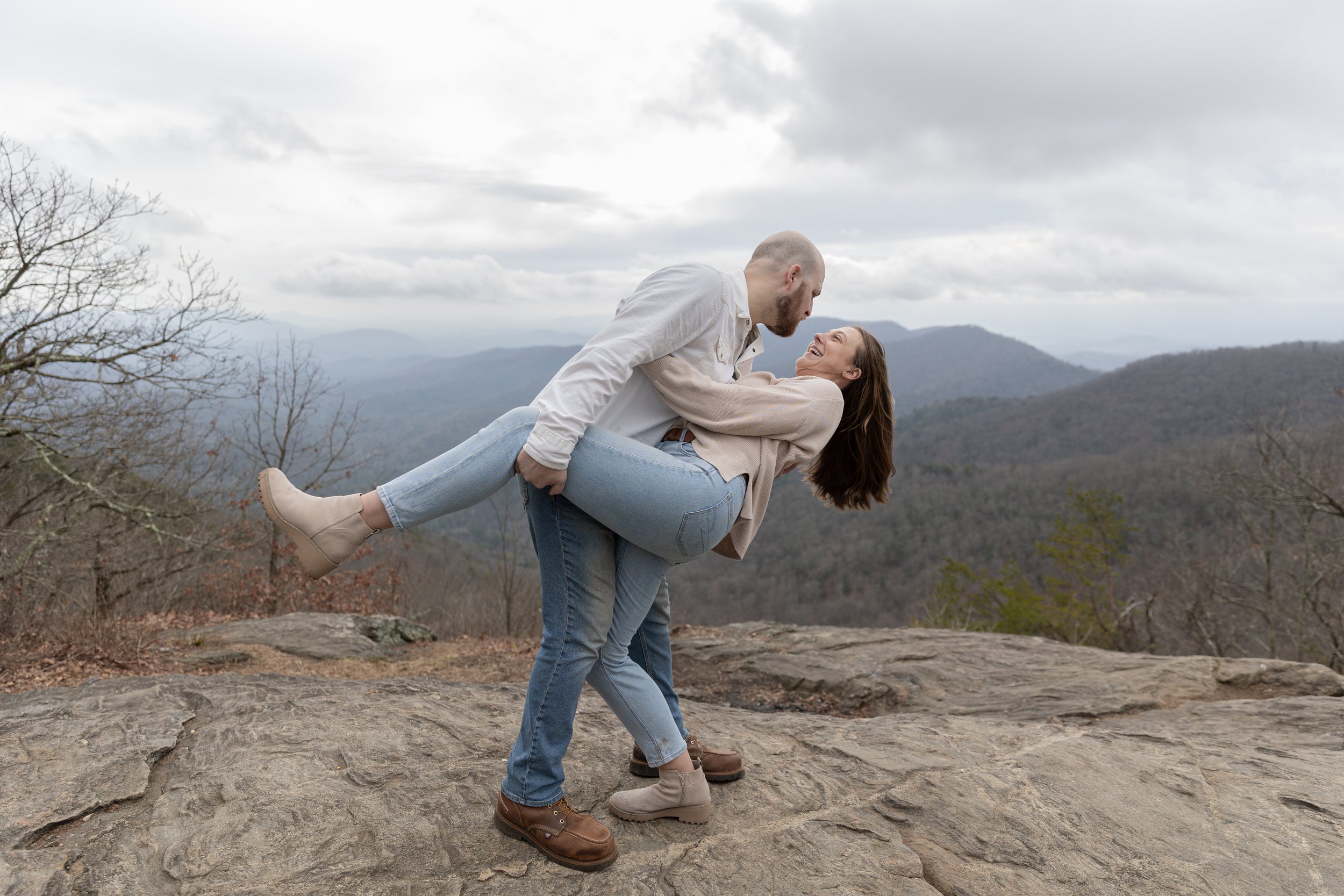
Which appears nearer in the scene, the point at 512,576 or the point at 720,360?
the point at 720,360

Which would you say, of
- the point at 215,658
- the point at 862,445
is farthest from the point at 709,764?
the point at 215,658

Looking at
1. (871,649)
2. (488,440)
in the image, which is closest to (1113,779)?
(488,440)

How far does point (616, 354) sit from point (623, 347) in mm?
26

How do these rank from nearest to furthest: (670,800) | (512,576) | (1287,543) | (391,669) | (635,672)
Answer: (635,672)
(670,800)
(391,669)
(512,576)
(1287,543)

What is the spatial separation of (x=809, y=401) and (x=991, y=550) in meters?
51.4

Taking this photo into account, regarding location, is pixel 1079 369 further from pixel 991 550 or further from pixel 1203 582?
pixel 1203 582

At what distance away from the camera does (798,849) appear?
8.54 ft

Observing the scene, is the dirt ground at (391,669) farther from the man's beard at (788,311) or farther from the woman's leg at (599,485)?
the man's beard at (788,311)

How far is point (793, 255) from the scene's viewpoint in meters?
2.41

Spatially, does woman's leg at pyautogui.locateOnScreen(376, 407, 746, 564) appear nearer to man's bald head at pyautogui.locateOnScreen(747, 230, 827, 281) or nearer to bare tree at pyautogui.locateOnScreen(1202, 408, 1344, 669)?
man's bald head at pyautogui.locateOnScreen(747, 230, 827, 281)

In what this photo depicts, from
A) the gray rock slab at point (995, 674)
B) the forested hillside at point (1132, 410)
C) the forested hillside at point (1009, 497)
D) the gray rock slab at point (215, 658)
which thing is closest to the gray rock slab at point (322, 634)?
the gray rock slab at point (215, 658)

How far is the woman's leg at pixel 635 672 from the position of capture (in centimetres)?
236

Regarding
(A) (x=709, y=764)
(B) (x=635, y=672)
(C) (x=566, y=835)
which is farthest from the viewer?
(A) (x=709, y=764)

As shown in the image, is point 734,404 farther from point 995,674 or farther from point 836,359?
point 995,674
